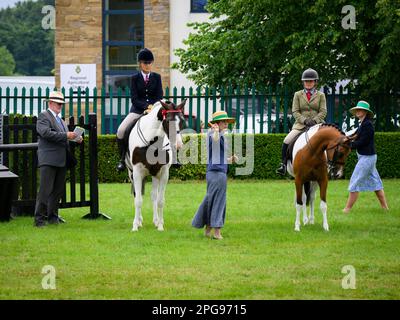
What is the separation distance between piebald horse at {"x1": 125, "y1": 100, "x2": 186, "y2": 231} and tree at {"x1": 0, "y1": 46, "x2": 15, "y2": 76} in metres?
78.1

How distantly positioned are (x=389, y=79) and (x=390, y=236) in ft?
38.0

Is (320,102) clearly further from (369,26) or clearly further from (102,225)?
(369,26)

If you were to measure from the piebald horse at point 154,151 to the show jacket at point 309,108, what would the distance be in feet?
7.11

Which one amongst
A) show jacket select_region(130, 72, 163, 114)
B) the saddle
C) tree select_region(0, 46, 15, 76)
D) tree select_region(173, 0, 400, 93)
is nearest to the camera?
the saddle

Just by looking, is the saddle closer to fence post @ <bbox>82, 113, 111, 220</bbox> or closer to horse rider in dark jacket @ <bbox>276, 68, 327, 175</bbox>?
fence post @ <bbox>82, 113, 111, 220</bbox>

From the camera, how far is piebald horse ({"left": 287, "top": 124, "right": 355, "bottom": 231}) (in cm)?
1484

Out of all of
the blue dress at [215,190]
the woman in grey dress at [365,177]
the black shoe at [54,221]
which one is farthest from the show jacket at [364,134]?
the black shoe at [54,221]

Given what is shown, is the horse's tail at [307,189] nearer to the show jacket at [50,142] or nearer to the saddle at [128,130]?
the saddle at [128,130]

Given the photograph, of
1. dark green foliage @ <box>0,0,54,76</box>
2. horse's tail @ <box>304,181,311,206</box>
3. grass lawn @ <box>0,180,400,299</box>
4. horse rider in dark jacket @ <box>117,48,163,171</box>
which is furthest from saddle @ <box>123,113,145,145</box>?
dark green foliage @ <box>0,0,54,76</box>

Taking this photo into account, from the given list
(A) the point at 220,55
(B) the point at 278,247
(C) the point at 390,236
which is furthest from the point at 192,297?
(A) the point at 220,55

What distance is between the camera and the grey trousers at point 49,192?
1581cm

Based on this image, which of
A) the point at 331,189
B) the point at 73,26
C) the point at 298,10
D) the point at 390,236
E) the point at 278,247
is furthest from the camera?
the point at 73,26

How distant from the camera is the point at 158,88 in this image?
53.8 feet

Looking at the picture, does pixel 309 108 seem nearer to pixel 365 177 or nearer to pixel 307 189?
pixel 307 189
